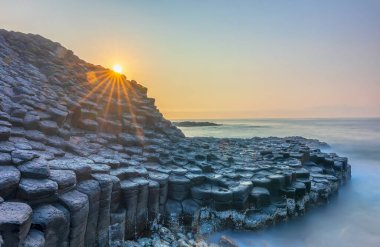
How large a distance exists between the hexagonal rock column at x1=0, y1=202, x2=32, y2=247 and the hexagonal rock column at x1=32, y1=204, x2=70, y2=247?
301 mm

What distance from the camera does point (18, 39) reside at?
39.7ft

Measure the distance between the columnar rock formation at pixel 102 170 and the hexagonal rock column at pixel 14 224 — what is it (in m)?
0.01

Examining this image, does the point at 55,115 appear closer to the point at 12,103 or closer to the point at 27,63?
the point at 12,103

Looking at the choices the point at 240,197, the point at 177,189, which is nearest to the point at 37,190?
the point at 177,189

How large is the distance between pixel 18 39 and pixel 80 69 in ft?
9.29

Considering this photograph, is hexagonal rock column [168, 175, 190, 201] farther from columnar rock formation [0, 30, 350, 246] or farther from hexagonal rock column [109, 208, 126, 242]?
hexagonal rock column [109, 208, 126, 242]

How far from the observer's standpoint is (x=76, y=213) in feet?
13.8

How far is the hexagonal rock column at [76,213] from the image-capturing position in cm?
414

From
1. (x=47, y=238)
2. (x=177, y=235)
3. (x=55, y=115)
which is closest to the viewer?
(x=47, y=238)

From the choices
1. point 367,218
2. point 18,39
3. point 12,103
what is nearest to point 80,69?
point 18,39

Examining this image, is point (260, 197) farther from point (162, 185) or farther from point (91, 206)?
point (91, 206)

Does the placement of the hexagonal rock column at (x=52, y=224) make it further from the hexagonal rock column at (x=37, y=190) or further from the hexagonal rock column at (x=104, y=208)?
the hexagonal rock column at (x=104, y=208)

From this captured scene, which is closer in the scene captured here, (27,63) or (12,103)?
(12,103)

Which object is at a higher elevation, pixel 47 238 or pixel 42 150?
pixel 42 150
